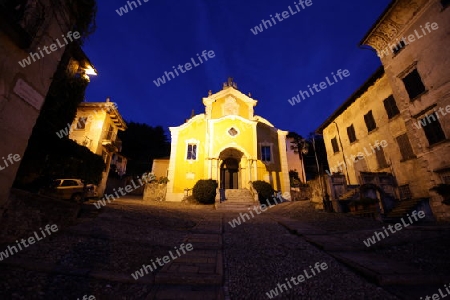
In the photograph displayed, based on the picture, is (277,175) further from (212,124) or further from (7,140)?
(7,140)

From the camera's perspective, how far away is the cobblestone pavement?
2.93m

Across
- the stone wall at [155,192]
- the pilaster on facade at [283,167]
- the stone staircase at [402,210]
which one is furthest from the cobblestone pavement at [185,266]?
the pilaster on facade at [283,167]

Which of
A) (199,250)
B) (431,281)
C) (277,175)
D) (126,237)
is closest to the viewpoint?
(431,281)

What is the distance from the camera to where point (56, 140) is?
279 inches

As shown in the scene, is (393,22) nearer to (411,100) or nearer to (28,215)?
(411,100)

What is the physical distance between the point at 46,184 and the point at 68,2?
616 centimetres

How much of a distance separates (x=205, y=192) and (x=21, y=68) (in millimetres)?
13767

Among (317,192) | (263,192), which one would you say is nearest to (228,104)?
(263,192)

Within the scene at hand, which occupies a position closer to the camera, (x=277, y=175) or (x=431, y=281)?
(x=431, y=281)

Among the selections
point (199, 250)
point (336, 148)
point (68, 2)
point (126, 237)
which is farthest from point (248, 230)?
point (336, 148)

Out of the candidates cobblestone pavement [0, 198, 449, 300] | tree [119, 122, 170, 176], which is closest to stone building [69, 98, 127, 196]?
cobblestone pavement [0, 198, 449, 300]

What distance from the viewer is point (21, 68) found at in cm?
397

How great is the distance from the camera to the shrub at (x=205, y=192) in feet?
54.2

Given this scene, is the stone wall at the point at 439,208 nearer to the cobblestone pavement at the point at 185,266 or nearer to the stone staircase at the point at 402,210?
the stone staircase at the point at 402,210
